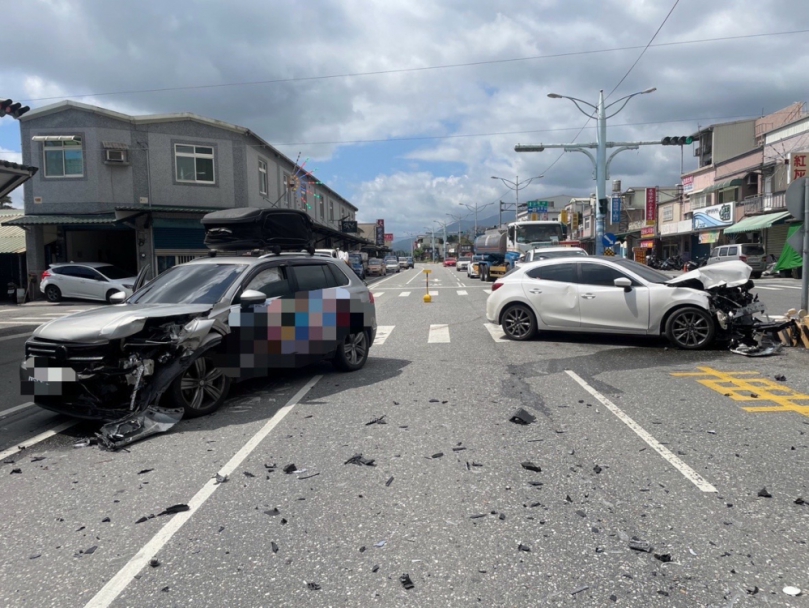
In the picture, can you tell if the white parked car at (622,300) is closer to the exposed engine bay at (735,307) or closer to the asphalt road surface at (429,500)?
the exposed engine bay at (735,307)

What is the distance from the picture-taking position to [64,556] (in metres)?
3.67

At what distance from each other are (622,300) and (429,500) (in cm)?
725

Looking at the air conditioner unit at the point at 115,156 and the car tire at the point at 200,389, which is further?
the air conditioner unit at the point at 115,156

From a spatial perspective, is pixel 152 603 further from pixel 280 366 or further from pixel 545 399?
pixel 545 399

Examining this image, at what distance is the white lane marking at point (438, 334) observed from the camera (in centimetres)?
1197

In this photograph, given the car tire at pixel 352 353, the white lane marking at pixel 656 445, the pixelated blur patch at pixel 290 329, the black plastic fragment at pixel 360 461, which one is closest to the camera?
the white lane marking at pixel 656 445

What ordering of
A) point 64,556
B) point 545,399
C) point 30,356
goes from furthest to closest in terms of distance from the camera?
1. point 545,399
2. point 30,356
3. point 64,556

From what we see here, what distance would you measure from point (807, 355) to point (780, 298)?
449 inches

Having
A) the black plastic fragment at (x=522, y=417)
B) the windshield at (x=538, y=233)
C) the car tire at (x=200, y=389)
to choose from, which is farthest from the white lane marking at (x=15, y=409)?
the windshield at (x=538, y=233)

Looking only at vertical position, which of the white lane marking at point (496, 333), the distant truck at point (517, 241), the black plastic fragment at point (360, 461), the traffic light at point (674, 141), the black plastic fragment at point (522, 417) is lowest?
the black plastic fragment at point (360, 461)

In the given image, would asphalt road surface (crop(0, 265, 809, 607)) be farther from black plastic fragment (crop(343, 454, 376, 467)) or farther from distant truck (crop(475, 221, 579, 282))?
distant truck (crop(475, 221, 579, 282))

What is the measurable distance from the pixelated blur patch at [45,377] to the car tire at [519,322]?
769 cm

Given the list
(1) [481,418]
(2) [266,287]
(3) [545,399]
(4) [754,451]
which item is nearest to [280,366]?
(2) [266,287]

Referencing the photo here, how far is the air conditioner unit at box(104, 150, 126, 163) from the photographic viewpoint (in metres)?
28.4
